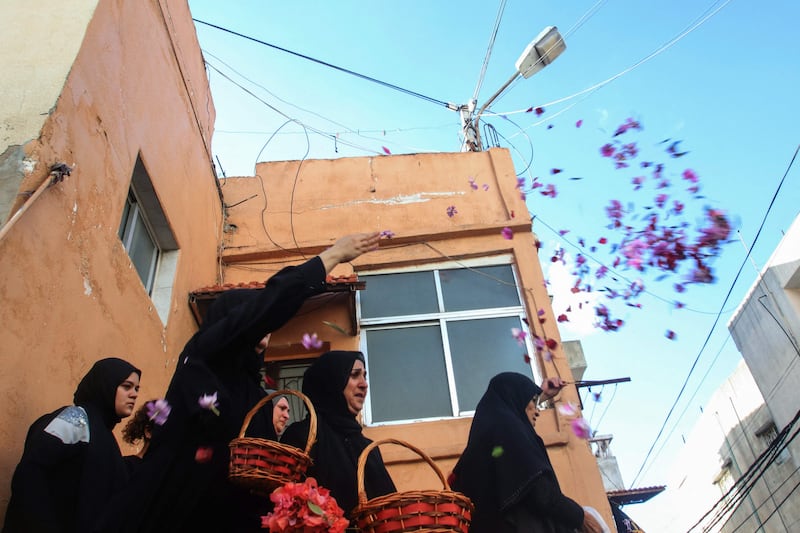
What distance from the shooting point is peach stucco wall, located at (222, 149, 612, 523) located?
6.49 meters

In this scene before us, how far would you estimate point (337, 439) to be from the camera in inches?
118

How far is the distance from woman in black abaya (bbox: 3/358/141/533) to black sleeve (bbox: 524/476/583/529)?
72.5 inches

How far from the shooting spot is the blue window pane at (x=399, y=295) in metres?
→ 6.23

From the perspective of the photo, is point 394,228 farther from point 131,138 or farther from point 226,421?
point 226,421

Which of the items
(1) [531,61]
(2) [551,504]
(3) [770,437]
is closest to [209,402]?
(2) [551,504]

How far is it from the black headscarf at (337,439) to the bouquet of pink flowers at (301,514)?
0.74m

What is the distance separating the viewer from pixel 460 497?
2324 mm

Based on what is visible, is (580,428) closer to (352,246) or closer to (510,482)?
(510,482)

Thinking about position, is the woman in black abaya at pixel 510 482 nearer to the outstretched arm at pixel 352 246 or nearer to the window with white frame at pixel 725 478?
the outstretched arm at pixel 352 246

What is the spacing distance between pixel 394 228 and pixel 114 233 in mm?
3206

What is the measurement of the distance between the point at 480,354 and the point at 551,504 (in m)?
2.88

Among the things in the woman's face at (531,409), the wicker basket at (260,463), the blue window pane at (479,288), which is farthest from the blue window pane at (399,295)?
the wicker basket at (260,463)

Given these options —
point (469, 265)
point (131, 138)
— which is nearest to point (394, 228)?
point (469, 265)

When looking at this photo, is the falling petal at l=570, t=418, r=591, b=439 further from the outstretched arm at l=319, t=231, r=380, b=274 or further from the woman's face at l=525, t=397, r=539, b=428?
the outstretched arm at l=319, t=231, r=380, b=274
